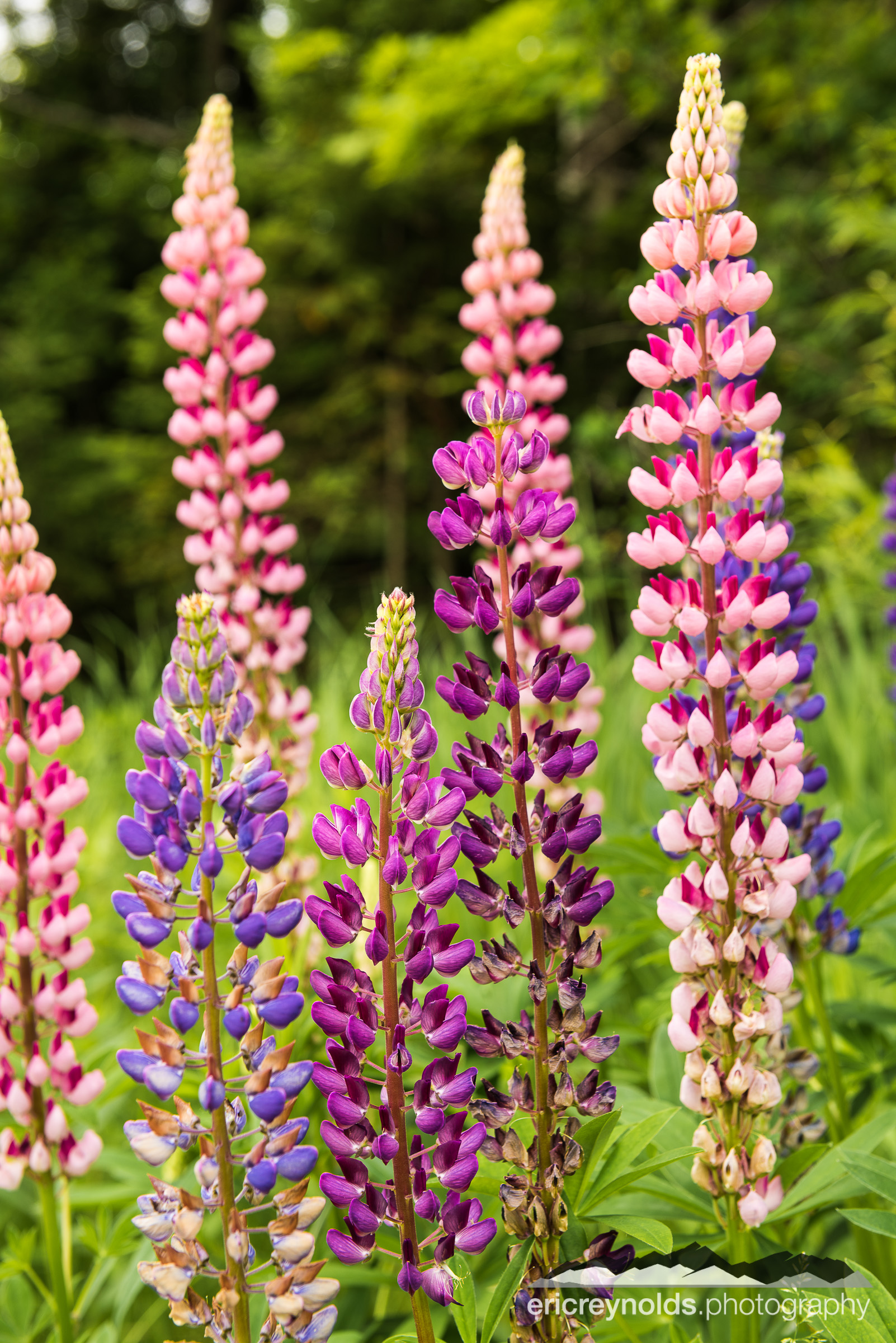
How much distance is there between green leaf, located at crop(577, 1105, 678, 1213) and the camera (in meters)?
1.14

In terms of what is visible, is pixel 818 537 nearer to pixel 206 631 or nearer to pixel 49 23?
pixel 206 631

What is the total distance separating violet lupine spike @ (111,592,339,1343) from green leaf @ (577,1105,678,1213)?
1.00 feet

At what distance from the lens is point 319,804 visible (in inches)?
152

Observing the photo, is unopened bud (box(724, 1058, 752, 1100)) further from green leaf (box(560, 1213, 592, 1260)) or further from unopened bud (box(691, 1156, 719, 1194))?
green leaf (box(560, 1213, 592, 1260))

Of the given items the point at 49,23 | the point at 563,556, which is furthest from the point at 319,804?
the point at 49,23

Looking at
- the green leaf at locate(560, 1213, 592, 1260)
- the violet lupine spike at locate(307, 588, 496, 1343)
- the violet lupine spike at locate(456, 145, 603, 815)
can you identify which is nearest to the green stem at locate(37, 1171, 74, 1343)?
the violet lupine spike at locate(307, 588, 496, 1343)

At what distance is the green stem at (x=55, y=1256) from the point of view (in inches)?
55.7

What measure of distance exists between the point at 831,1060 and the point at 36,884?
123 centimetres

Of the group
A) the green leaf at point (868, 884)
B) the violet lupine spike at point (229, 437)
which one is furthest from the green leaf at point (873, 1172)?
the violet lupine spike at point (229, 437)

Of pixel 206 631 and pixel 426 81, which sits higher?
pixel 426 81

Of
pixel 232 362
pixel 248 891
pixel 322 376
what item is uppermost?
pixel 322 376

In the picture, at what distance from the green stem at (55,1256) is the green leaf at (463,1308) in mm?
647

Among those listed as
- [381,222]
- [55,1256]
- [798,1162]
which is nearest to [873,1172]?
[798,1162]

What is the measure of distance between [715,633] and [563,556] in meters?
1.30
